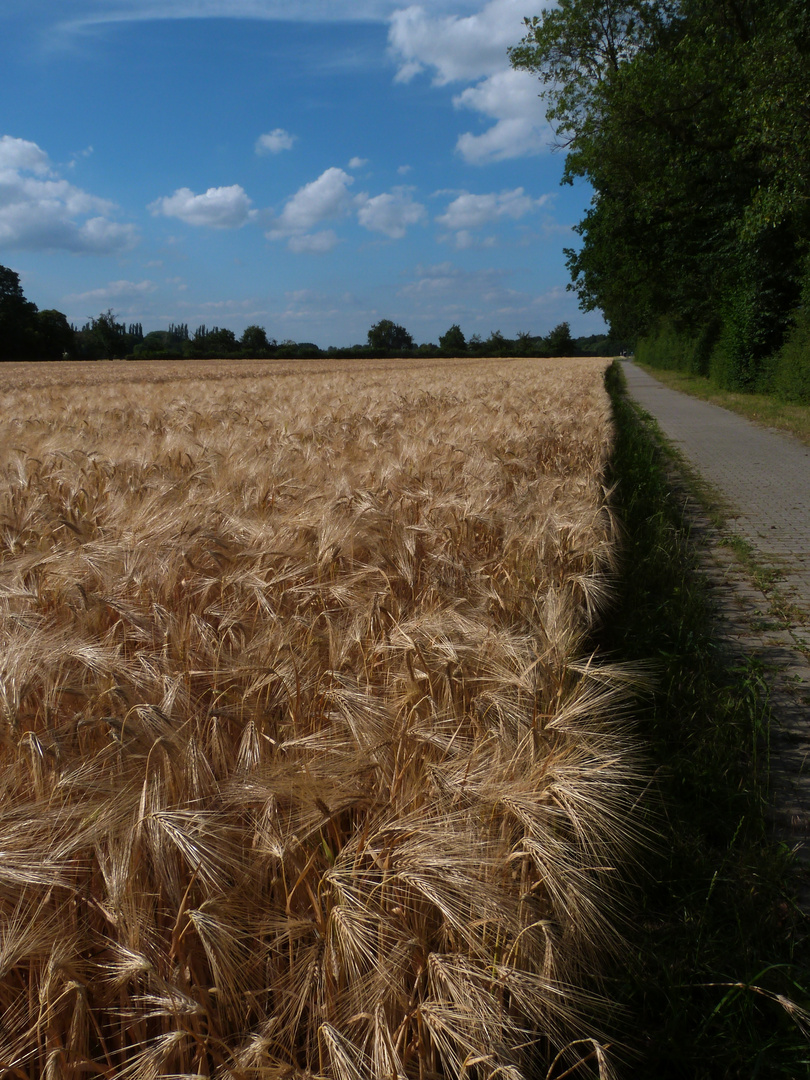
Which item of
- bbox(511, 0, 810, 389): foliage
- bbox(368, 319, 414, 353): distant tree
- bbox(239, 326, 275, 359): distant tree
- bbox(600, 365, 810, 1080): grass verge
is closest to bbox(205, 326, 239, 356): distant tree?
bbox(239, 326, 275, 359): distant tree

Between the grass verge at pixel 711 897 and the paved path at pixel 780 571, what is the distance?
0.38 feet

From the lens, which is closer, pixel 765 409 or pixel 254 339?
pixel 765 409

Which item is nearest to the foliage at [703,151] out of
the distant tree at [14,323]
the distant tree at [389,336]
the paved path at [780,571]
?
the paved path at [780,571]

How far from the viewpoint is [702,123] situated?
19.0m

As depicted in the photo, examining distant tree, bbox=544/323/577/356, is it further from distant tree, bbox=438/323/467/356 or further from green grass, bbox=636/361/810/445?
green grass, bbox=636/361/810/445

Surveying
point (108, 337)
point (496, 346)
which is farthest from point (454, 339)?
point (108, 337)

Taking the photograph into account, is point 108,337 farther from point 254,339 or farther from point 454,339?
point 454,339

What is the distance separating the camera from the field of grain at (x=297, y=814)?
42.4 inches

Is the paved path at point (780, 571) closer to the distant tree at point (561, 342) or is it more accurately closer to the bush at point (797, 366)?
the bush at point (797, 366)

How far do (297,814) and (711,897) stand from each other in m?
1.45

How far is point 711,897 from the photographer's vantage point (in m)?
2.00

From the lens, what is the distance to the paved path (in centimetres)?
269

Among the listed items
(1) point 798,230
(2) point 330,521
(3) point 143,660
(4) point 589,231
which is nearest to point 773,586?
(2) point 330,521

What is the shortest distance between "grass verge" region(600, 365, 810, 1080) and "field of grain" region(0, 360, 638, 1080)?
22cm
